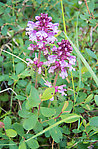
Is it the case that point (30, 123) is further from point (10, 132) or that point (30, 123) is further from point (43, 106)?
point (43, 106)

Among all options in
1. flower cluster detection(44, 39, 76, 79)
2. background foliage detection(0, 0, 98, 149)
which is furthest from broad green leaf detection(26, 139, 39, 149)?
flower cluster detection(44, 39, 76, 79)

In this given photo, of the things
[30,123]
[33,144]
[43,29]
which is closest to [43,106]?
[33,144]

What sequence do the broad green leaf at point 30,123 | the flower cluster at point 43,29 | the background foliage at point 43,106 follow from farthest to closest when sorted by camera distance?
the flower cluster at point 43,29, the background foliage at point 43,106, the broad green leaf at point 30,123

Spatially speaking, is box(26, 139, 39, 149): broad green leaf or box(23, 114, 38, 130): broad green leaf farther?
box(26, 139, 39, 149): broad green leaf

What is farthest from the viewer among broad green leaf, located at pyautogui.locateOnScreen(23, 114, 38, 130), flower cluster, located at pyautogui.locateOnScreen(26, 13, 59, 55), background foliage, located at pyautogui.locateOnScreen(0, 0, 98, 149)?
flower cluster, located at pyautogui.locateOnScreen(26, 13, 59, 55)

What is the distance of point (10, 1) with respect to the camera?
2.09 meters

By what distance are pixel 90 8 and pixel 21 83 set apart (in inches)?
52.2

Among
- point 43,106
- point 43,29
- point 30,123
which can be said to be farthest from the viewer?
point 43,106

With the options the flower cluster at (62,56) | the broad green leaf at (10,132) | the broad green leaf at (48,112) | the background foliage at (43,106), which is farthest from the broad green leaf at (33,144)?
the flower cluster at (62,56)

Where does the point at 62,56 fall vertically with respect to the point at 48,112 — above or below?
above

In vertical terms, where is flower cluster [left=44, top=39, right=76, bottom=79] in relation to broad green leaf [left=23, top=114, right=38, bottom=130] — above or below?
above

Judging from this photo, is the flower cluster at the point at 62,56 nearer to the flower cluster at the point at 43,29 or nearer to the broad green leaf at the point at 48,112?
the flower cluster at the point at 43,29

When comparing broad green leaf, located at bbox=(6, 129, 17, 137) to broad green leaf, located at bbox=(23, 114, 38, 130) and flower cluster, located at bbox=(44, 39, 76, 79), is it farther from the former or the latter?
flower cluster, located at bbox=(44, 39, 76, 79)

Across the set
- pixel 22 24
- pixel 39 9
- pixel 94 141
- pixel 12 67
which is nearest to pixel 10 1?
pixel 22 24
